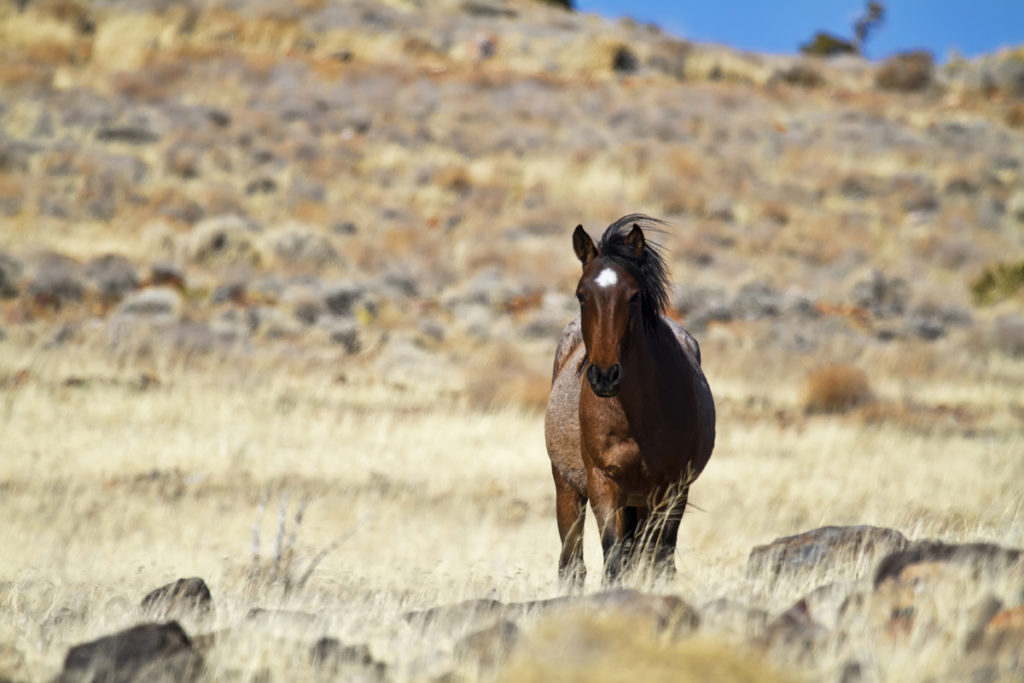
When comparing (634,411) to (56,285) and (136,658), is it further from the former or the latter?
(56,285)

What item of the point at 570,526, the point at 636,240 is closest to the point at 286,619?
the point at 570,526

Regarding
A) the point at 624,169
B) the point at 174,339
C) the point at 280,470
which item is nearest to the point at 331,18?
the point at 624,169

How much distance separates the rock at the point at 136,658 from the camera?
3.79 meters

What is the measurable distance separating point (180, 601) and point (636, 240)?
132 inches

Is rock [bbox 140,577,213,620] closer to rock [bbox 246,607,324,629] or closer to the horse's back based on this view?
rock [bbox 246,607,324,629]

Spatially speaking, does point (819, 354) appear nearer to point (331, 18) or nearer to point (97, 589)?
point (97, 589)

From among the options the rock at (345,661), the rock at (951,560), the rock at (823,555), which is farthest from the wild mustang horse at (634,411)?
the rock at (345,661)

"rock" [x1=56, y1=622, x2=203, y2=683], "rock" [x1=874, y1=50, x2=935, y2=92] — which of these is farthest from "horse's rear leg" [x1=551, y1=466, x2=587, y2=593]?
"rock" [x1=874, y1=50, x2=935, y2=92]

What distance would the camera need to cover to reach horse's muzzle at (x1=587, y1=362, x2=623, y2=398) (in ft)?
16.6

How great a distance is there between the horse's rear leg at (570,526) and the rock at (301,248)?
59.2 ft

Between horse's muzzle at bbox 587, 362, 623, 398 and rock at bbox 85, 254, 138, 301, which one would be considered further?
rock at bbox 85, 254, 138, 301

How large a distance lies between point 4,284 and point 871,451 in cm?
1697

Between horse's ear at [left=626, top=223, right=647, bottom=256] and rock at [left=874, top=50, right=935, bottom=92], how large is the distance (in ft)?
156

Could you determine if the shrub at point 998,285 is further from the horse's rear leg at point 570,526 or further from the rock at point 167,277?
the horse's rear leg at point 570,526
